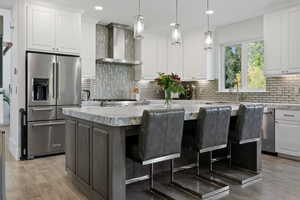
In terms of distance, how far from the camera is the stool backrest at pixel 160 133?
212cm

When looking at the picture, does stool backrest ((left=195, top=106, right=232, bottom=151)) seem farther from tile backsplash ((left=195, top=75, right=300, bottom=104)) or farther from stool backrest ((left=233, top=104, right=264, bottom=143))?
tile backsplash ((left=195, top=75, right=300, bottom=104))

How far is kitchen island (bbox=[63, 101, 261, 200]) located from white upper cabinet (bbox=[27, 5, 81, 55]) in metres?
1.91

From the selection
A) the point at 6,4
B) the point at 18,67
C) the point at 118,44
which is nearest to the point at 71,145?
the point at 18,67

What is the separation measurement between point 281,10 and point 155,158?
155 inches

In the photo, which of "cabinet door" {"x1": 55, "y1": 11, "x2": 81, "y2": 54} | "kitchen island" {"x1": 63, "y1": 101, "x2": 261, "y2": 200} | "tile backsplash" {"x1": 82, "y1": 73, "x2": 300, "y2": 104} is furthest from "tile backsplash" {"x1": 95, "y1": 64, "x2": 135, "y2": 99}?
"kitchen island" {"x1": 63, "y1": 101, "x2": 261, "y2": 200}

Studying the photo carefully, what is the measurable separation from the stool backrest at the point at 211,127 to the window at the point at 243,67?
119 inches

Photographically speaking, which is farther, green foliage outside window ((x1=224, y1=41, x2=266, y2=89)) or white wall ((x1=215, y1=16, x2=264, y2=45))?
green foliage outside window ((x1=224, y1=41, x2=266, y2=89))

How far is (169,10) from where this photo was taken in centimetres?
481

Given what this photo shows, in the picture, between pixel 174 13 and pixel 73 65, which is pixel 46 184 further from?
pixel 174 13

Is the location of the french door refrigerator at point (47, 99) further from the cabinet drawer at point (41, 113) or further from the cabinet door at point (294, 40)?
the cabinet door at point (294, 40)

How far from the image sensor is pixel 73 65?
14.8ft

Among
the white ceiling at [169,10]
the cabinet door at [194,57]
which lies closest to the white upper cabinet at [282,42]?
the white ceiling at [169,10]

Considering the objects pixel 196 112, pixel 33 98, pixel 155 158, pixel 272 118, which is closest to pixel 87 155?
pixel 155 158

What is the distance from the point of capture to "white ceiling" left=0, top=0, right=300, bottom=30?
4.34 m
